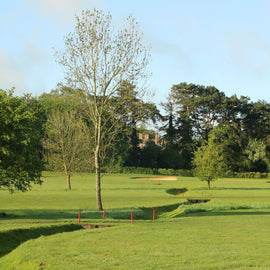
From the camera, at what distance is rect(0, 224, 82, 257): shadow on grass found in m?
19.3

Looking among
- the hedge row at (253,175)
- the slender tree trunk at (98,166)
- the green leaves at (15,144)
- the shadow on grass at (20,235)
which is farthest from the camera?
the hedge row at (253,175)

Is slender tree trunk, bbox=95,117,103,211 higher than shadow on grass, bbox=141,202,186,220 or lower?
higher

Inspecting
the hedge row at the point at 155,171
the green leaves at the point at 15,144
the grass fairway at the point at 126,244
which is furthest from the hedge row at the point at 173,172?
the green leaves at the point at 15,144

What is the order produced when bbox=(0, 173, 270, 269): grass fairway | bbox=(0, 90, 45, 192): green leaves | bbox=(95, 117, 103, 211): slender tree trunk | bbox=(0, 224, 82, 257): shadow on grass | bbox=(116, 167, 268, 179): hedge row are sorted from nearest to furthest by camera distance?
bbox=(0, 173, 270, 269): grass fairway, bbox=(0, 224, 82, 257): shadow on grass, bbox=(0, 90, 45, 192): green leaves, bbox=(95, 117, 103, 211): slender tree trunk, bbox=(116, 167, 268, 179): hedge row

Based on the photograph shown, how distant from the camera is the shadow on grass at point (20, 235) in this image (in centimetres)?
1928

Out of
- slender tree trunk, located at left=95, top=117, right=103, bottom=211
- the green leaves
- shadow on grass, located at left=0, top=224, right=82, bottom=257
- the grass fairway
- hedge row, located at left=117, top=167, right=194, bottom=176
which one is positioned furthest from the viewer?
hedge row, located at left=117, top=167, right=194, bottom=176

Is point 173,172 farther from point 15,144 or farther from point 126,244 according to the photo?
point 126,244

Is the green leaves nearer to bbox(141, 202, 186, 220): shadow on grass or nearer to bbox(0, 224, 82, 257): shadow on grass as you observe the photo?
bbox(0, 224, 82, 257): shadow on grass

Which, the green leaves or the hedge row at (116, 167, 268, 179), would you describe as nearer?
the green leaves

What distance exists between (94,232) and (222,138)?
8679 centimetres

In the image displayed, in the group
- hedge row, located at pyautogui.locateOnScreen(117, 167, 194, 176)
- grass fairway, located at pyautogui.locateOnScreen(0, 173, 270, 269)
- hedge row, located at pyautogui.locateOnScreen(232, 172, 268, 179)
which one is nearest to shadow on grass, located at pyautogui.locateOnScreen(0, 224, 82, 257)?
grass fairway, located at pyautogui.locateOnScreen(0, 173, 270, 269)

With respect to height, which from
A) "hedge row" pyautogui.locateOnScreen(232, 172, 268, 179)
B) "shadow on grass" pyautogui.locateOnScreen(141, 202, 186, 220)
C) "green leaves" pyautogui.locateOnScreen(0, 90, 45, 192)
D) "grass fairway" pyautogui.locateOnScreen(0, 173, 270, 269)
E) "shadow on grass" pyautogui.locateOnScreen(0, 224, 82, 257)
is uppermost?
"green leaves" pyautogui.locateOnScreen(0, 90, 45, 192)

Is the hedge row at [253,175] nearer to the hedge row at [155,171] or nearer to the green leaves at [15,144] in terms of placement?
the hedge row at [155,171]

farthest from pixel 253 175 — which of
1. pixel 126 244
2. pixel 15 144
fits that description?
pixel 126 244
